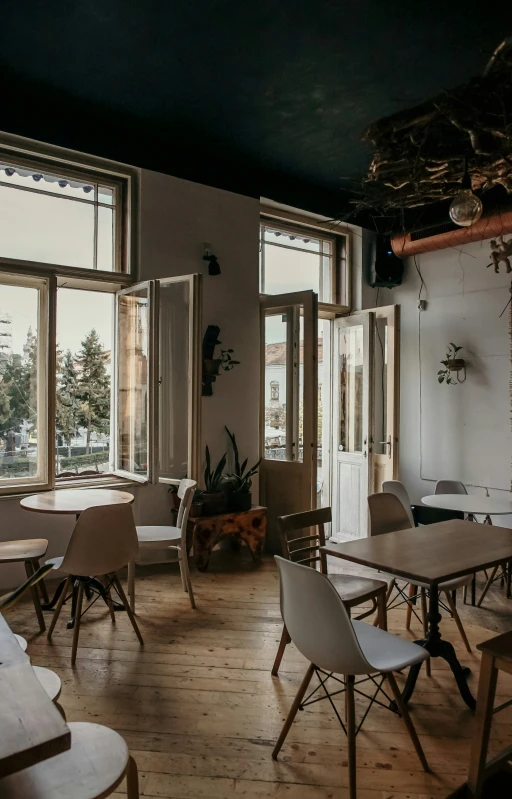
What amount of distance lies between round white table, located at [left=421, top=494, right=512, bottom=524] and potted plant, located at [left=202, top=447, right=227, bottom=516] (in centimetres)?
165

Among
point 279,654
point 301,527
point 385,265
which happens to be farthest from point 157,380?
point 385,265

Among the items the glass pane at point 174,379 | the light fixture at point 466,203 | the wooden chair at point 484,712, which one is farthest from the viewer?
the glass pane at point 174,379

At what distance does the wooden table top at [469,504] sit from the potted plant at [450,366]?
4.90 ft

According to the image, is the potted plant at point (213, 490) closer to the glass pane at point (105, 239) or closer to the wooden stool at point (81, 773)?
the glass pane at point (105, 239)

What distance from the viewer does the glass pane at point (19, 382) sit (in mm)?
4402

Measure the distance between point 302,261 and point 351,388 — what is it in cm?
145

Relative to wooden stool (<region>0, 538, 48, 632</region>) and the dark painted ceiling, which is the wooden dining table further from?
the dark painted ceiling

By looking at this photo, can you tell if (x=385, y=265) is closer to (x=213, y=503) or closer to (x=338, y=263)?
(x=338, y=263)

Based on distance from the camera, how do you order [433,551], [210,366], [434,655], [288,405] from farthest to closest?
[288,405] < [210,366] < [434,655] < [433,551]

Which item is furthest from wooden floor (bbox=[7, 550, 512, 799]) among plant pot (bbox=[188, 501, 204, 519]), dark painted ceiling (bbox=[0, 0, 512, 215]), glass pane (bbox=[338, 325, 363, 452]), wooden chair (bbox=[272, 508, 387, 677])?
dark painted ceiling (bbox=[0, 0, 512, 215])

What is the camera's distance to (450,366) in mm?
5676

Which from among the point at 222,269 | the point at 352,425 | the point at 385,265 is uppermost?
the point at 385,265

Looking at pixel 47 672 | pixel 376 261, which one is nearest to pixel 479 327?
pixel 376 261

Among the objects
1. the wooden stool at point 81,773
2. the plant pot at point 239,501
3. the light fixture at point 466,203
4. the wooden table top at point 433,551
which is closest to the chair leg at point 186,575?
the plant pot at point 239,501
